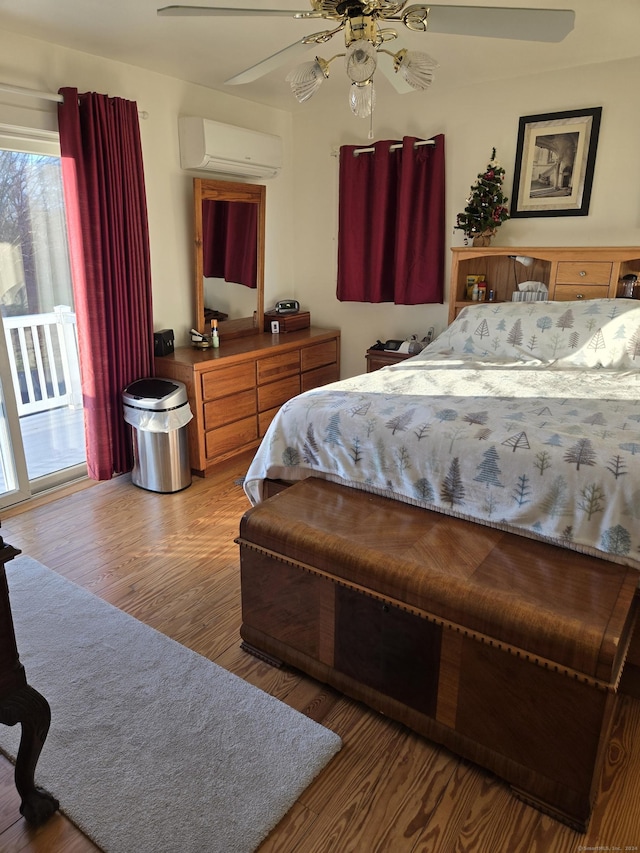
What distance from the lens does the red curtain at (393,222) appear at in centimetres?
398

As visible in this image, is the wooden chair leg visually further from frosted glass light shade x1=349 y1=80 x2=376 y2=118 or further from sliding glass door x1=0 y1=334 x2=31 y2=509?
sliding glass door x1=0 y1=334 x2=31 y2=509

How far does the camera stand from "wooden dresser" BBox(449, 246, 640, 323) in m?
3.34

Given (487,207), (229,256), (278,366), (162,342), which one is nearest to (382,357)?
(278,366)

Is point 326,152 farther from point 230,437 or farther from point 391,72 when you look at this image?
point 230,437

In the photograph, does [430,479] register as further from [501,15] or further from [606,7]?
[606,7]

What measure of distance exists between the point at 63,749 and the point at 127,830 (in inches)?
14.0

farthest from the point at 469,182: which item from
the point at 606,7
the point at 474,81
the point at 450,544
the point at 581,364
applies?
the point at 450,544

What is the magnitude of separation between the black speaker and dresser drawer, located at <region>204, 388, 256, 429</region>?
465 mm

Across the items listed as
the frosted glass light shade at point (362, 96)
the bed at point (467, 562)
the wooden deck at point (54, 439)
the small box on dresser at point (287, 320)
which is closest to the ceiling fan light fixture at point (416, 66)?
the frosted glass light shade at point (362, 96)

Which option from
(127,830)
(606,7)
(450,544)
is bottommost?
(127,830)

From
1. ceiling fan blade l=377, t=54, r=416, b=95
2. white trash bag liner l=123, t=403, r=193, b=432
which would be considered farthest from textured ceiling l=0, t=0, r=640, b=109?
white trash bag liner l=123, t=403, r=193, b=432

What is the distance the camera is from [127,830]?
143cm

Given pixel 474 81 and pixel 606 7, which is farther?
pixel 474 81

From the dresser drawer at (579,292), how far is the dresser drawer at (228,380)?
199 centimetres
